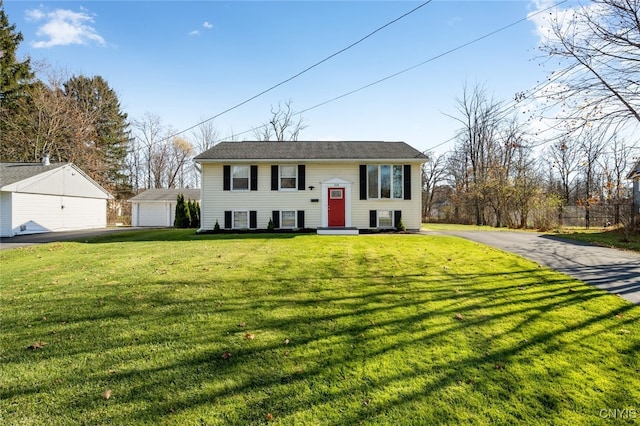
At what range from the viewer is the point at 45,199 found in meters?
20.0

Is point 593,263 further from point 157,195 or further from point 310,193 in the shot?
point 157,195

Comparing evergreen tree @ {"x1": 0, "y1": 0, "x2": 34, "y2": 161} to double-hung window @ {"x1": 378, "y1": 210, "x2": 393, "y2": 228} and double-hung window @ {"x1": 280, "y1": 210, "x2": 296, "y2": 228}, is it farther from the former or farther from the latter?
double-hung window @ {"x1": 378, "y1": 210, "x2": 393, "y2": 228}

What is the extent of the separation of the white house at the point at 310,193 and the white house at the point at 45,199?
38.1 feet

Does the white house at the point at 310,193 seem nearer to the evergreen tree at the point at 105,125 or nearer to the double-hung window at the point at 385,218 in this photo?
the double-hung window at the point at 385,218

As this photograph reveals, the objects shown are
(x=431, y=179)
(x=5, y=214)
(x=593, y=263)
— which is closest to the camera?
(x=593, y=263)

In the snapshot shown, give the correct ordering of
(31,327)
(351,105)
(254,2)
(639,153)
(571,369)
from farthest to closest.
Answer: (351,105)
(254,2)
(639,153)
(31,327)
(571,369)

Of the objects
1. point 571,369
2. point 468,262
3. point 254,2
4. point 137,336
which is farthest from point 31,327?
point 254,2

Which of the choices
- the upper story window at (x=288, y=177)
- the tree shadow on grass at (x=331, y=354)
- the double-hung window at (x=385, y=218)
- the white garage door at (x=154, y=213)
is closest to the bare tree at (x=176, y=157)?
the white garage door at (x=154, y=213)

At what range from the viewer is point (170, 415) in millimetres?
2494

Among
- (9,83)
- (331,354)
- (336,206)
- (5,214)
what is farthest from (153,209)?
(331,354)

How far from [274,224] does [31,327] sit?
12095 millimetres

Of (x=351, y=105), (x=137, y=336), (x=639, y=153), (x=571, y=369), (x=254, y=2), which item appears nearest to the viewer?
(x=571, y=369)

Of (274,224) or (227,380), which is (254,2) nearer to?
(274,224)

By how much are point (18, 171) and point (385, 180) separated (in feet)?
76.0
